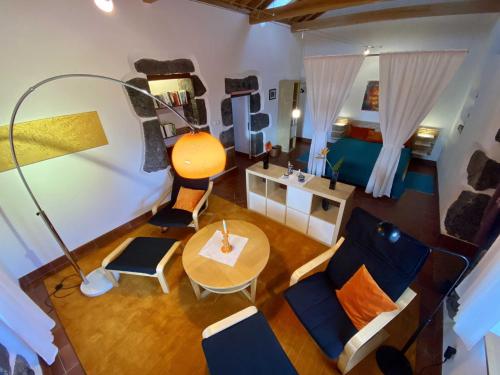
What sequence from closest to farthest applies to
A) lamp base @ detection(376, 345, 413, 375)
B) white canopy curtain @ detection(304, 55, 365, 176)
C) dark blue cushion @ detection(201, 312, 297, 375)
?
dark blue cushion @ detection(201, 312, 297, 375) → lamp base @ detection(376, 345, 413, 375) → white canopy curtain @ detection(304, 55, 365, 176)

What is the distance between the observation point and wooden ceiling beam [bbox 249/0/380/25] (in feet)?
9.96

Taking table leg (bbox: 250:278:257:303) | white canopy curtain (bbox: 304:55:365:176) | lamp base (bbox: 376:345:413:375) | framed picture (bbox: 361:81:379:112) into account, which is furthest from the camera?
framed picture (bbox: 361:81:379:112)

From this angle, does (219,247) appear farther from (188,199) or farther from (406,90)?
(406,90)

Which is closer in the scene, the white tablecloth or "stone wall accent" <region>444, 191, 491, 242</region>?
the white tablecloth

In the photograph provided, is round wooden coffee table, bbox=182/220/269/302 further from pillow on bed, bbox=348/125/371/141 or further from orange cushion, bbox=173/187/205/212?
pillow on bed, bbox=348/125/371/141

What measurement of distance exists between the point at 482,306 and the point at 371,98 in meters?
5.32

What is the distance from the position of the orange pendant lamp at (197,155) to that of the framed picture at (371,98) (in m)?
5.42

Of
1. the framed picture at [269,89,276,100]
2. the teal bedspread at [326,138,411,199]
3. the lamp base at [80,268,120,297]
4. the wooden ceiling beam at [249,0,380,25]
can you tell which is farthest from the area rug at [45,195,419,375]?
the framed picture at [269,89,276,100]

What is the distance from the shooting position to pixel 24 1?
1875mm

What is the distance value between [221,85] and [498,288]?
410cm

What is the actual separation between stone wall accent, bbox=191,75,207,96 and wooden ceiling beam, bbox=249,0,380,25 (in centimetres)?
168

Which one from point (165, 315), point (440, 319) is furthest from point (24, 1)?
point (440, 319)

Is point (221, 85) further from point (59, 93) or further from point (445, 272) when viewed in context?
point (445, 272)

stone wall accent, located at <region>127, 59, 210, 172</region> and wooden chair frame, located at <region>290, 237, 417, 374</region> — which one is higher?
stone wall accent, located at <region>127, 59, 210, 172</region>
